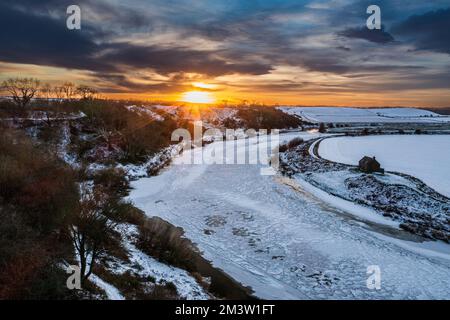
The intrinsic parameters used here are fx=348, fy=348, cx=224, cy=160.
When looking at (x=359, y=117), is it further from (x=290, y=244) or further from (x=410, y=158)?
(x=290, y=244)

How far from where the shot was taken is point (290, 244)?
642 inches

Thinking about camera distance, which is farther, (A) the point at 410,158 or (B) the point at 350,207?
(A) the point at 410,158

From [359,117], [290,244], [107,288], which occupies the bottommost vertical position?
[290,244]

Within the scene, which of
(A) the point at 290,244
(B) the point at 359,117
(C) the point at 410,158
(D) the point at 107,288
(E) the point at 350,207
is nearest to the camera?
(D) the point at 107,288

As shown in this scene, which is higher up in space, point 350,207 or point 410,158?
point 410,158

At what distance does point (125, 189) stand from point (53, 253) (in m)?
14.7

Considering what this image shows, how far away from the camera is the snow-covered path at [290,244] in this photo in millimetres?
A: 12781

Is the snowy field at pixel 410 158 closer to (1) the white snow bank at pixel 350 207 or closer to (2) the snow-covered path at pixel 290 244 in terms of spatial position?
(1) the white snow bank at pixel 350 207

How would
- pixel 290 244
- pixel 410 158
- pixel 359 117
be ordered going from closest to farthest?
pixel 290 244 → pixel 410 158 → pixel 359 117

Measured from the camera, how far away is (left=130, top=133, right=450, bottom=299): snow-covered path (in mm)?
12781

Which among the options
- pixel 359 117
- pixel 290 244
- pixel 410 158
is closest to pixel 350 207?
pixel 290 244

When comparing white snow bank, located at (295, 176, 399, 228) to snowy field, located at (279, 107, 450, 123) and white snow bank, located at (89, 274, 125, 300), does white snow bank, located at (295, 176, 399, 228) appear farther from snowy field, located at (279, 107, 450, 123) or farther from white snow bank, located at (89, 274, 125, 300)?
snowy field, located at (279, 107, 450, 123)

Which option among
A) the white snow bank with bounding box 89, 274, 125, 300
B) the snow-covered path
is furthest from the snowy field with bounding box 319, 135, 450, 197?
the white snow bank with bounding box 89, 274, 125, 300
